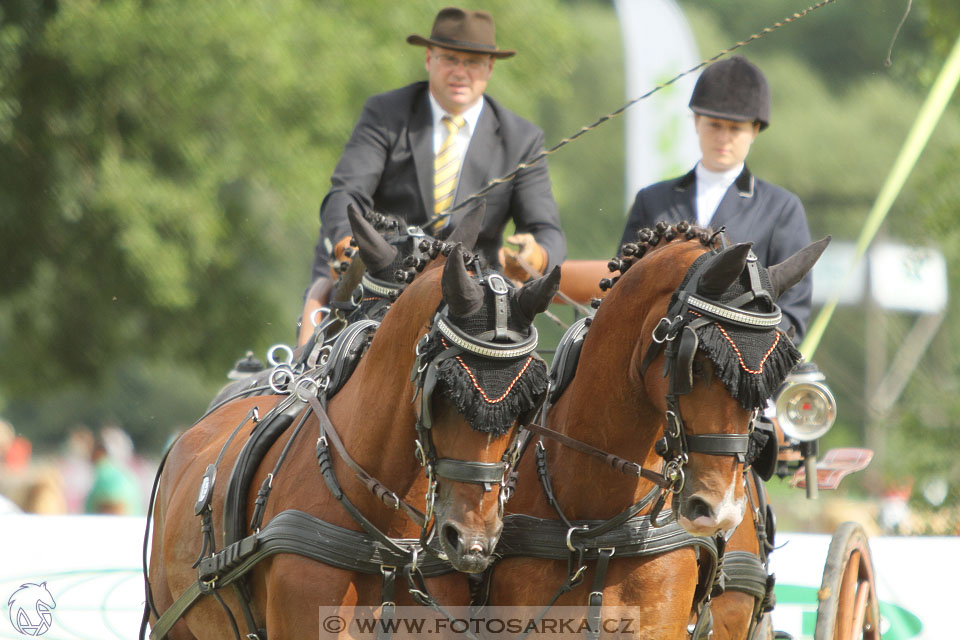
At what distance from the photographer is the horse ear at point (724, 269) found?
287cm

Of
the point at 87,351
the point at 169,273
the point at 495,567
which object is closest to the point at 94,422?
the point at 87,351

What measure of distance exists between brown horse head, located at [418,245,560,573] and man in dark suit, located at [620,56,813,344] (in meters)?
1.58

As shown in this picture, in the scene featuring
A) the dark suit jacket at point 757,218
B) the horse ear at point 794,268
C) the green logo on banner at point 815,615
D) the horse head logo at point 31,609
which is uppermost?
the dark suit jacket at point 757,218

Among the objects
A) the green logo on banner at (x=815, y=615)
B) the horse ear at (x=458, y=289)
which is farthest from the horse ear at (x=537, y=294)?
the green logo on banner at (x=815, y=615)

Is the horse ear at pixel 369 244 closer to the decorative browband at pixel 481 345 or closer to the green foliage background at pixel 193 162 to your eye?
the decorative browband at pixel 481 345

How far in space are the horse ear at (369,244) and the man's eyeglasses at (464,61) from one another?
50.4 inches

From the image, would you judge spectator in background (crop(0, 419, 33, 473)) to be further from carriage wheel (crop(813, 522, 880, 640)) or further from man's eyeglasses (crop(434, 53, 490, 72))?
carriage wheel (crop(813, 522, 880, 640))

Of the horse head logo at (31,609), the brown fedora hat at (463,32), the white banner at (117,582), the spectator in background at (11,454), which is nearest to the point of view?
the brown fedora hat at (463,32)

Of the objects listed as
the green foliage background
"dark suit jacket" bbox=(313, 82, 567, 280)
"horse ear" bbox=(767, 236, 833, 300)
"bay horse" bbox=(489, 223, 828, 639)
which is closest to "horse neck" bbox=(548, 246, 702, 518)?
"bay horse" bbox=(489, 223, 828, 639)

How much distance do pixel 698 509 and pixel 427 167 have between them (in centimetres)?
229

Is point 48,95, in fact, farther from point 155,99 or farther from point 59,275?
point 59,275

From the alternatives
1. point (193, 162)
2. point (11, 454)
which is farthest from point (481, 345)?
point (11, 454)

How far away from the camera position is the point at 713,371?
2830 millimetres

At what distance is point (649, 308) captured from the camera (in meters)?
3.11
